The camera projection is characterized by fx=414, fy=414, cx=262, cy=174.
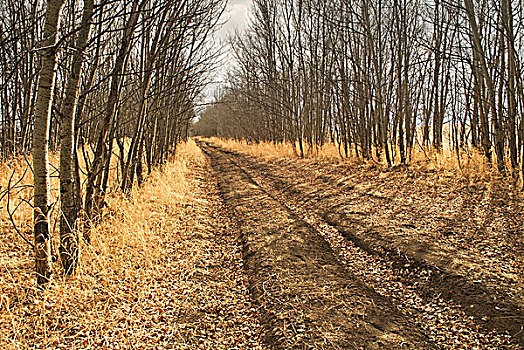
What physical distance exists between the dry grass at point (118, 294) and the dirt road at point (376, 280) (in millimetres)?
561

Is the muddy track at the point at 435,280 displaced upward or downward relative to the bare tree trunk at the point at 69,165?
downward

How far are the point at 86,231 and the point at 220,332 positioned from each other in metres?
2.40

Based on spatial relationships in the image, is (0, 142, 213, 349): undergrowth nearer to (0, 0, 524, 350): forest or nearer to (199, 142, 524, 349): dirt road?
(0, 0, 524, 350): forest

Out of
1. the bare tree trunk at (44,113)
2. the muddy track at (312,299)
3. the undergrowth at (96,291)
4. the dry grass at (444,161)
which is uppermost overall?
the bare tree trunk at (44,113)

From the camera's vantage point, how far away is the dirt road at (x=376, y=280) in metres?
3.41

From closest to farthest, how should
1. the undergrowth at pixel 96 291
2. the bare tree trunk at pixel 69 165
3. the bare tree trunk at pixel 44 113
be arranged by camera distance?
1. the undergrowth at pixel 96 291
2. the bare tree trunk at pixel 44 113
3. the bare tree trunk at pixel 69 165

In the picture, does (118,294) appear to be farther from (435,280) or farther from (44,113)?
(435,280)

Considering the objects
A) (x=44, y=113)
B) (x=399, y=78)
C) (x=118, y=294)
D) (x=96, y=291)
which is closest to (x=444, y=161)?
(x=399, y=78)

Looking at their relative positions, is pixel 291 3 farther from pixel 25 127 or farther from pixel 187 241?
pixel 187 241

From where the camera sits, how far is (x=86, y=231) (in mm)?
5070

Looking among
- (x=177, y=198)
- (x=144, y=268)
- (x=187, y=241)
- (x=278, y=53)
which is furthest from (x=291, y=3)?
(x=144, y=268)

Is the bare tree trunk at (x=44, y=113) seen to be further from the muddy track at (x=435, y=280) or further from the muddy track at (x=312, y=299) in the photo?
the muddy track at (x=435, y=280)

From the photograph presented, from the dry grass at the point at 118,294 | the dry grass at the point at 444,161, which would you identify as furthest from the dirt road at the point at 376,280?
the dry grass at the point at 444,161

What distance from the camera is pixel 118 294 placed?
160 inches
